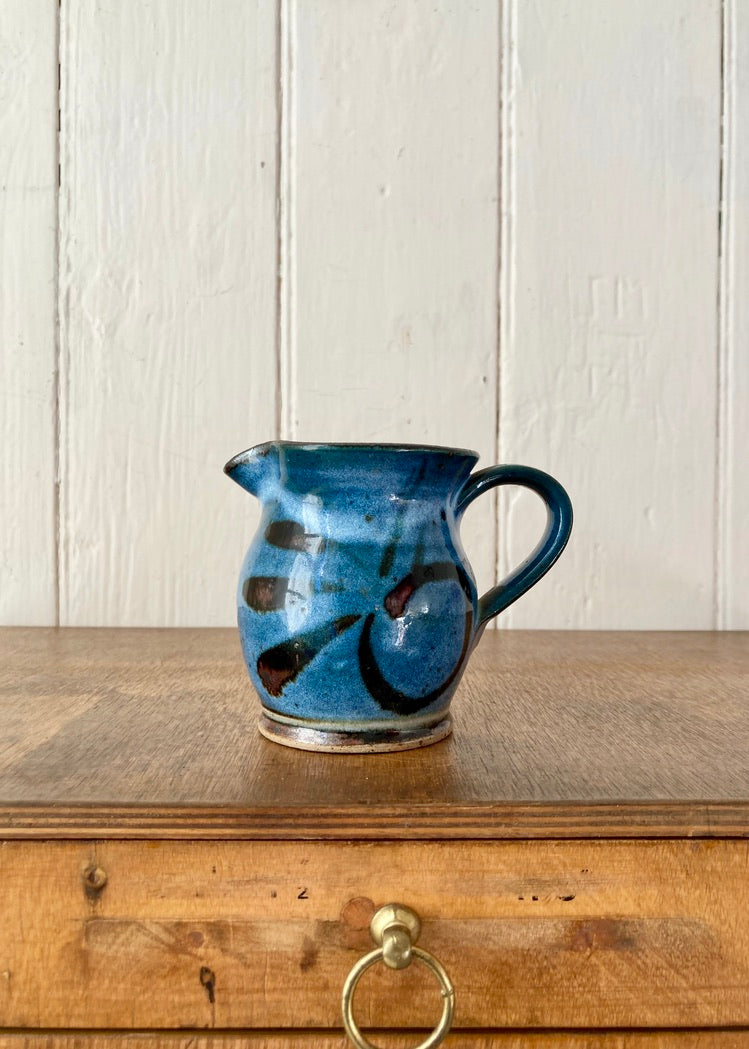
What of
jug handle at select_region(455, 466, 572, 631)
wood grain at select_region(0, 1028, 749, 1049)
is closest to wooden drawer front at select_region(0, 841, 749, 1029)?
wood grain at select_region(0, 1028, 749, 1049)

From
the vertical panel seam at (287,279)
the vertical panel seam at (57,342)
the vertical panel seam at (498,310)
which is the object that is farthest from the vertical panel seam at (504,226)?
the vertical panel seam at (57,342)

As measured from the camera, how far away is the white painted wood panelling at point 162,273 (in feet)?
2.50

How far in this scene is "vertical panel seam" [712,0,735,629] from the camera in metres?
0.78

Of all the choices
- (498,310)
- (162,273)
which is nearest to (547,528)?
(498,310)

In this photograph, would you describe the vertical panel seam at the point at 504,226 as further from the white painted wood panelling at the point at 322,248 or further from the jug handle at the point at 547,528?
the jug handle at the point at 547,528

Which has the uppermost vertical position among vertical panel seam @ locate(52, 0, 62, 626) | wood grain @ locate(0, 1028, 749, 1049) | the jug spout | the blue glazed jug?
vertical panel seam @ locate(52, 0, 62, 626)

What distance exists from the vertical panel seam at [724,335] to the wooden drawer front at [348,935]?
518 mm

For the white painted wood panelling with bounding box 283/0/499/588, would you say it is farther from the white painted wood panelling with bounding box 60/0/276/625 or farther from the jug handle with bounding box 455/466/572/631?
the jug handle with bounding box 455/466/572/631

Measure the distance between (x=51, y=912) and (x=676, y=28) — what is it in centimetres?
90

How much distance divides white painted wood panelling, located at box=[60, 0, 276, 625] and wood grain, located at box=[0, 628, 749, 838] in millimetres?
233

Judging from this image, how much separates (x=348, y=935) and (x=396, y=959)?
0.08ft

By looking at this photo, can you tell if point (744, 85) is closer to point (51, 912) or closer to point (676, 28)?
point (676, 28)

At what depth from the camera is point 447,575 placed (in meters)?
0.39

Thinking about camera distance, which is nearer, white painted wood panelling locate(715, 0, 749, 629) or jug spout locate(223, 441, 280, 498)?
jug spout locate(223, 441, 280, 498)
